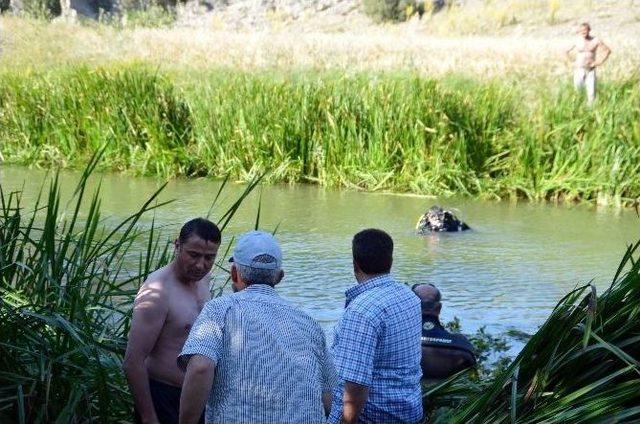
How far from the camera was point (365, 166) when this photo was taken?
53.6 feet

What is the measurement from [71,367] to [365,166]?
37.3 ft

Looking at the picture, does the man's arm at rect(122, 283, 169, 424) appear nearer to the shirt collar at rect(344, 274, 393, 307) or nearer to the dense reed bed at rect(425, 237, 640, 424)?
the shirt collar at rect(344, 274, 393, 307)

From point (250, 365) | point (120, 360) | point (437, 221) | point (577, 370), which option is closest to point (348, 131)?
point (437, 221)

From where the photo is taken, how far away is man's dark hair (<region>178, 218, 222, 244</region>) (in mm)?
4645

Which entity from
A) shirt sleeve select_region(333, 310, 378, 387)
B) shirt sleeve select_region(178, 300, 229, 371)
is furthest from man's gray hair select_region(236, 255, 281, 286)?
shirt sleeve select_region(333, 310, 378, 387)

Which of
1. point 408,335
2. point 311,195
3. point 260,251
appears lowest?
point 311,195

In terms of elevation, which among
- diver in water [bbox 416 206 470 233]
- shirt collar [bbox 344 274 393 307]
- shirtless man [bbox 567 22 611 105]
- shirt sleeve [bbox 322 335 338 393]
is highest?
shirtless man [bbox 567 22 611 105]

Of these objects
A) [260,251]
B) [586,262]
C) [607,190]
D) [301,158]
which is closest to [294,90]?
[301,158]

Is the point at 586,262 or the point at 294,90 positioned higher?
the point at 294,90

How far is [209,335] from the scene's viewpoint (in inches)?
148

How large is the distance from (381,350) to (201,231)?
79cm

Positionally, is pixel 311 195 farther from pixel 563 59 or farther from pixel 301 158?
pixel 563 59

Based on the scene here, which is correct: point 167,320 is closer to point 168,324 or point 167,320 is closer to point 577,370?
point 168,324

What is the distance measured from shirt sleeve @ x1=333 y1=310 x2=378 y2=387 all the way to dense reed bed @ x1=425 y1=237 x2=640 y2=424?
0.42m
